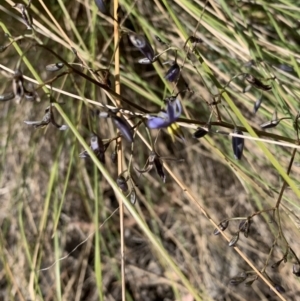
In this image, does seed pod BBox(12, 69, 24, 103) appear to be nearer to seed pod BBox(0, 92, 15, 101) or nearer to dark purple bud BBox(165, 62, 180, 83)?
seed pod BBox(0, 92, 15, 101)

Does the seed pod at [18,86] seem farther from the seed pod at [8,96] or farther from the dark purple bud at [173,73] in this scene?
the dark purple bud at [173,73]

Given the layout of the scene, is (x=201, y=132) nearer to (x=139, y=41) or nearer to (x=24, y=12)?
(x=139, y=41)

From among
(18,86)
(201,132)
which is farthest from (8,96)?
(201,132)

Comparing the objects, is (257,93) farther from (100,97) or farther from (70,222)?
(70,222)

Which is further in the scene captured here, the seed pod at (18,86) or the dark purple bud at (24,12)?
the dark purple bud at (24,12)

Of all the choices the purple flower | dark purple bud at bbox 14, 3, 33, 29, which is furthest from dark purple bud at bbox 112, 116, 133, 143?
dark purple bud at bbox 14, 3, 33, 29

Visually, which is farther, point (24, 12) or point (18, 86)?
point (24, 12)

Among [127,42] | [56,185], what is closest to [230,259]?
[56,185]

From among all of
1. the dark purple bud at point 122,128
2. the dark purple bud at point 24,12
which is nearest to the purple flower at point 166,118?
the dark purple bud at point 122,128
